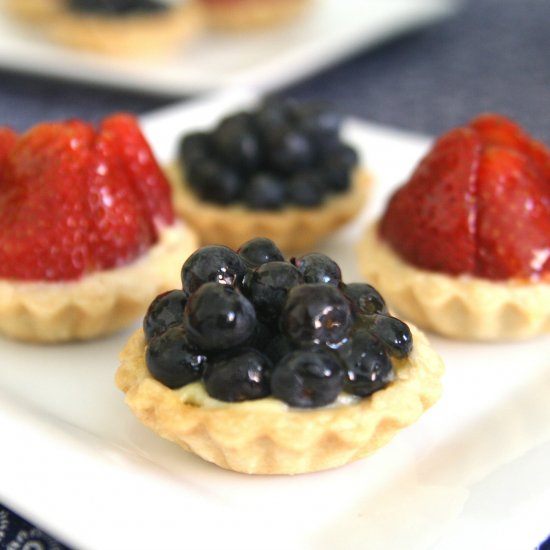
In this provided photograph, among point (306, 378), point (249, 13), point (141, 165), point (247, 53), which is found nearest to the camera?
point (306, 378)

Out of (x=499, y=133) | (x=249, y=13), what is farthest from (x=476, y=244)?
(x=249, y=13)

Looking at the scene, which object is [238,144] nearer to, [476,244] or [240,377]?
[476,244]

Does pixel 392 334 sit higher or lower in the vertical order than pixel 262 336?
lower

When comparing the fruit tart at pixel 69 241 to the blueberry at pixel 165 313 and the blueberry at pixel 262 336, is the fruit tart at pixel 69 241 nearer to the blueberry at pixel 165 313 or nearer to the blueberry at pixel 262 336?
the blueberry at pixel 165 313

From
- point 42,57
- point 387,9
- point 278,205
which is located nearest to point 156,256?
point 278,205

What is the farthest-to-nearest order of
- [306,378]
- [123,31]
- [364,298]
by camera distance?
[123,31] → [364,298] → [306,378]

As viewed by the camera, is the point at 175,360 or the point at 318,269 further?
the point at 318,269

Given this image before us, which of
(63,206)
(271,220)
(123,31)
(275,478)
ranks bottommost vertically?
(123,31)

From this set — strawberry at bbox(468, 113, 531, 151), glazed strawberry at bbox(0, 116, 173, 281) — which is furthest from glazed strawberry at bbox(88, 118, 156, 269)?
strawberry at bbox(468, 113, 531, 151)
